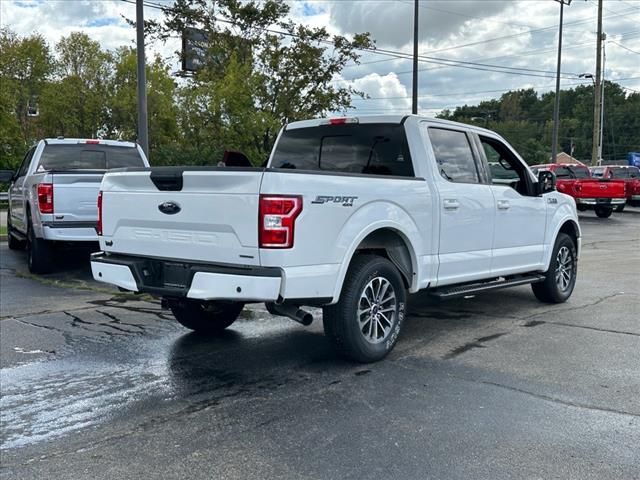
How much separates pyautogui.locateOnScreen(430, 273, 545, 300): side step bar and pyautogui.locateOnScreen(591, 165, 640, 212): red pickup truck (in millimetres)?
20755

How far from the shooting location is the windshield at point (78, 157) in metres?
10.4

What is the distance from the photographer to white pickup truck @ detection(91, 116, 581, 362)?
4602mm

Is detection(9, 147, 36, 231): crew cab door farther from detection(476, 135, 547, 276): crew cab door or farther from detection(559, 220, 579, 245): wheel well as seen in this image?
detection(559, 220, 579, 245): wheel well

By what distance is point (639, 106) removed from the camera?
101125 mm

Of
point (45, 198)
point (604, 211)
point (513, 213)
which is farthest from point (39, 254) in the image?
point (604, 211)

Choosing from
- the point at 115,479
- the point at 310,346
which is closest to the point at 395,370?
the point at 310,346

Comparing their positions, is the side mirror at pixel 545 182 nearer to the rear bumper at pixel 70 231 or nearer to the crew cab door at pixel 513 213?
the crew cab door at pixel 513 213

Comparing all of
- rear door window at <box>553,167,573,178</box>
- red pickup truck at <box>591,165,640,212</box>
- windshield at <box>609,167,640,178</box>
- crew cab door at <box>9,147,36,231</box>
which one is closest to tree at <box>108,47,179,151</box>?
rear door window at <box>553,167,573,178</box>

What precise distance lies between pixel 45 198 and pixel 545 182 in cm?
656

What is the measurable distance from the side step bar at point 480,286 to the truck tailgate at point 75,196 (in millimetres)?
5323

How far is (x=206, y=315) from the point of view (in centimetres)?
645

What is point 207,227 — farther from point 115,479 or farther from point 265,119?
point 265,119

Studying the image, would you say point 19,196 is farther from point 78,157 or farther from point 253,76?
point 253,76

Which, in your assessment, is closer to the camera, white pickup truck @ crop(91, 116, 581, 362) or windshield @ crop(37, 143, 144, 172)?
white pickup truck @ crop(91, 116, 581, 362)
